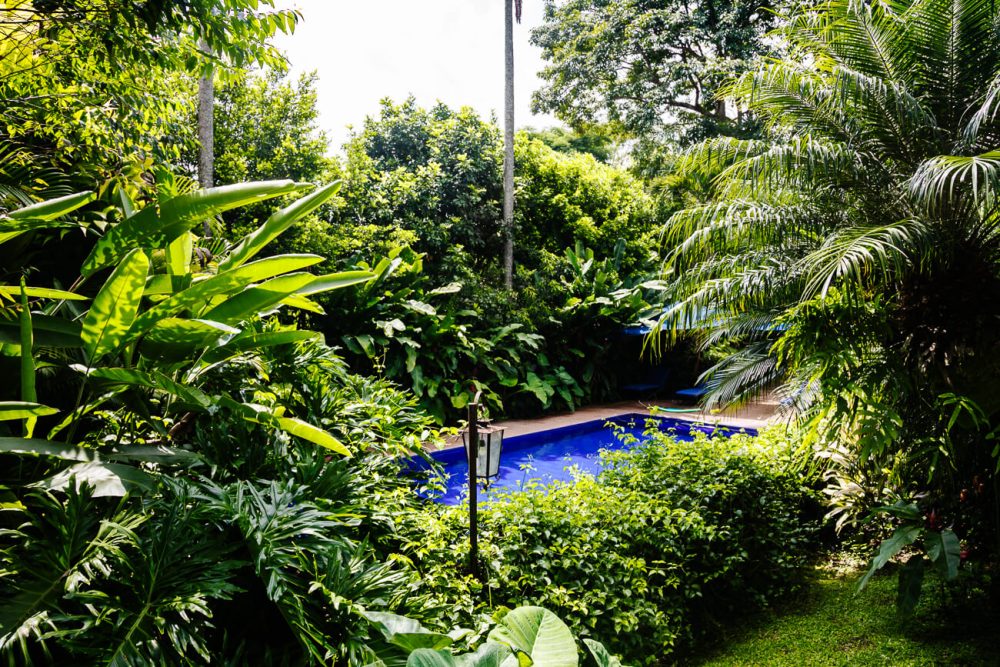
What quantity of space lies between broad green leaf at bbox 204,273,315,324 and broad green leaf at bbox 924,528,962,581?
4.02 metres

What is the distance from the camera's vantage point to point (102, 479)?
5.91 feet

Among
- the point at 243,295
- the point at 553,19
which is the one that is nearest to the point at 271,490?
the point at 243,295

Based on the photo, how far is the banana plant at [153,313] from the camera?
1872 mm

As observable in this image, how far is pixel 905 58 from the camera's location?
15.1 feet

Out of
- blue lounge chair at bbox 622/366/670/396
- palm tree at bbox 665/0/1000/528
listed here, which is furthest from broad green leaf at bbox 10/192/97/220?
blue lounge chair at bbox 622/366/670/396

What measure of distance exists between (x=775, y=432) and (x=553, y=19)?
1496cm

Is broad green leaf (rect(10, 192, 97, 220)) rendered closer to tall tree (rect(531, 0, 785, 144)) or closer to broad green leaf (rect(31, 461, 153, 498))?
broad green leaf (rect(31, 461, 153, 498))

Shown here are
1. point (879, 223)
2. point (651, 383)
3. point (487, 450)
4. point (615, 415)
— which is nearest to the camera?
point (487, 450)

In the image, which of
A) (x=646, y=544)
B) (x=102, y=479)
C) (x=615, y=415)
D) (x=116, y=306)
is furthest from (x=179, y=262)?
(x=615, y=415)

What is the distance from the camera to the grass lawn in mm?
3719

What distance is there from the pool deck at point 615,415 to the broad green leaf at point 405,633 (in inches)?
276

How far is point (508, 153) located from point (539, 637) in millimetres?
11590

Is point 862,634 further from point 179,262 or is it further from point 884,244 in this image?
point 179,262

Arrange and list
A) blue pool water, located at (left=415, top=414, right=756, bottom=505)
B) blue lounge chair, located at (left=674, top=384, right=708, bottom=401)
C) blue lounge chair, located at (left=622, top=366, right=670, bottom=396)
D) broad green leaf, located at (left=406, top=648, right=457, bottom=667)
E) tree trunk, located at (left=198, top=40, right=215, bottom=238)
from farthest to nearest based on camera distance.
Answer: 1. blue lounge chair, located at (left=622, top=366, right=670, bottom=396)
2. blue lounge chair, located at (left=674, top=384, right=708, bottom=401)
3. blue pool water, located at (left=415, top=414, right=756, bottom=505)
4. tree trunk, located at (left=198, top=40, right=215, bottom=238)
5. broad green leaf, located at (left=406, top=648, right=457, bottom=667)
